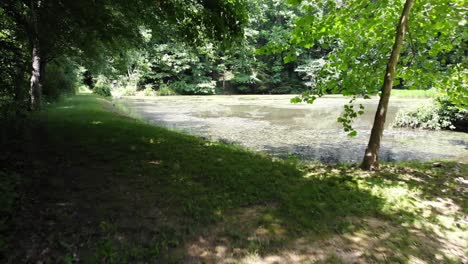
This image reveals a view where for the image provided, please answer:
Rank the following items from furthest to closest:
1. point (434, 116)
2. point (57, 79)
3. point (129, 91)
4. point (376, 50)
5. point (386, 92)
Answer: point (129, 91) → point (57, 79) → point (434, 116) → point (376, 50) → point (386, 92)

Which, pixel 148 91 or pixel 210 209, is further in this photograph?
pixel 148 91

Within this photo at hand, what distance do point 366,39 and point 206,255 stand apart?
555 cm

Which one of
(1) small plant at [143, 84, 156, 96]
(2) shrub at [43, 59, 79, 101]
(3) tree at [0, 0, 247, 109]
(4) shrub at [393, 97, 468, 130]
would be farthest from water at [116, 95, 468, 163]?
(1) small plant at [143, 84, 156, 96]

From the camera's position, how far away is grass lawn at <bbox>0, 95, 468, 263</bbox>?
3266 mm

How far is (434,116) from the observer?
15461 mm

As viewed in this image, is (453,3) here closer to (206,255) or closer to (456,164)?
(456,164)

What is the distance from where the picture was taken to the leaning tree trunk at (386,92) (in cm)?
566

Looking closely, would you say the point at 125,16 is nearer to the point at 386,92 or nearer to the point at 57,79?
the point at 386,92

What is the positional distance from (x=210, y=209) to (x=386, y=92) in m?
4.20

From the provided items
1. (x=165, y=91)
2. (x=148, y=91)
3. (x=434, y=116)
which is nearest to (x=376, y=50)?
(x=434, y=116)

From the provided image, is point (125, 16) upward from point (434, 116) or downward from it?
upward

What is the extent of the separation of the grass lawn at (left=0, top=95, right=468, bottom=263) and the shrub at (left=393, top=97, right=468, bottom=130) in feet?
32.4

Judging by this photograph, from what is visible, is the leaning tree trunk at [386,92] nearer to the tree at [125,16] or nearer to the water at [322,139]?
the water at [322,139]

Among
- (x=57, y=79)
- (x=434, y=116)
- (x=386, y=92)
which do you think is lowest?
(x=434, y=116)
